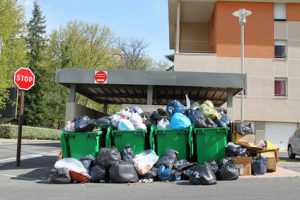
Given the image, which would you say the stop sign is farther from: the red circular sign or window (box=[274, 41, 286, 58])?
window (box=[274, 41, 286, 58])

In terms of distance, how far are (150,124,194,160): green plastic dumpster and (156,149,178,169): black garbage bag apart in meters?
0.29

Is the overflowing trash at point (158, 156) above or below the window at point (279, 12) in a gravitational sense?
below

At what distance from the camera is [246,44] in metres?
22.2

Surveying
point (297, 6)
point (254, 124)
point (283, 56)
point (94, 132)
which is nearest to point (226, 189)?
point (94, 132)

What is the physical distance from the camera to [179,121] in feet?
25.3

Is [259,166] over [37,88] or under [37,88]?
under

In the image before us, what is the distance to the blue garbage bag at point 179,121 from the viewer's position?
25.2ft

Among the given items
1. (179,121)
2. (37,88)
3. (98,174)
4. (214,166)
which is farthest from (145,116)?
(37,88)

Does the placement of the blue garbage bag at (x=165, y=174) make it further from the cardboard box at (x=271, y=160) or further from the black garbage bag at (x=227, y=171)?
the cardboard box at (x=271, y=160)

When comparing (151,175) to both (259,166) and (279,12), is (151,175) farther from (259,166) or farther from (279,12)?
(279,12)

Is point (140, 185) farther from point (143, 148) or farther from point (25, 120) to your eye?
point (25, 120)

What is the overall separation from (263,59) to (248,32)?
2313 mm

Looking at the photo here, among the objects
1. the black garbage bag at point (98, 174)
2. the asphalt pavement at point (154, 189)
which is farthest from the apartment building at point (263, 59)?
the black garbage bag at point (98, 174)

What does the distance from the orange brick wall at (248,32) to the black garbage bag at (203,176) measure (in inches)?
667
